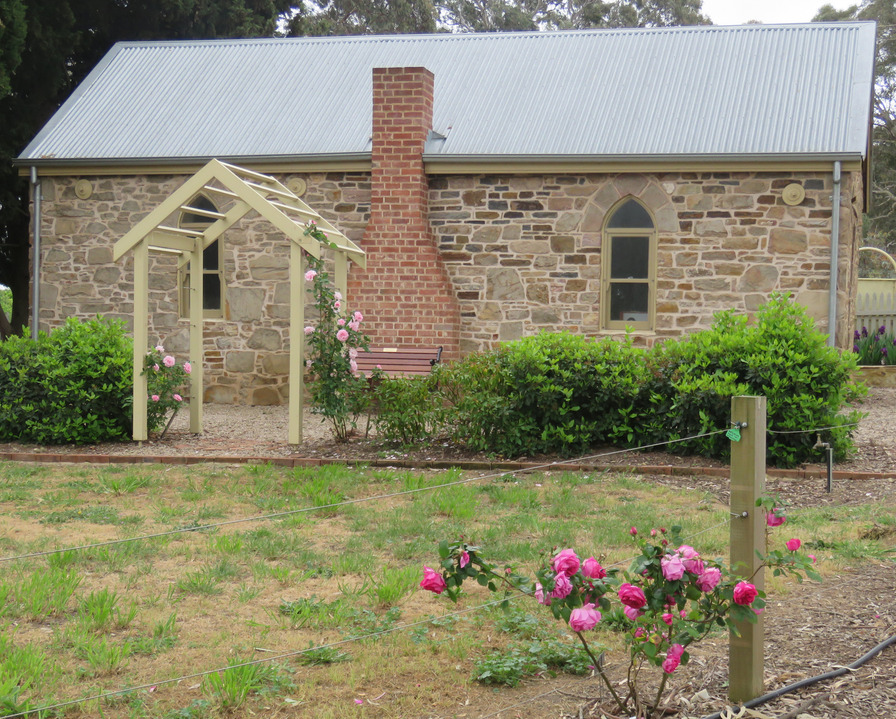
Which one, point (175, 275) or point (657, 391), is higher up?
point (175, 275)

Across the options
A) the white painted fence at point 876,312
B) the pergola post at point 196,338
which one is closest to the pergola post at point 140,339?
the pergola post at point 196,338

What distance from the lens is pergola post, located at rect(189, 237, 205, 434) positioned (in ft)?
35.3

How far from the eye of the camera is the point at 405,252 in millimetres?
12789

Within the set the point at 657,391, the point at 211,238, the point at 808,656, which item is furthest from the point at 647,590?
the point at 211,238

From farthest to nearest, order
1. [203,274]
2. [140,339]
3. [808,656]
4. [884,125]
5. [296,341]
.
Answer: [884,125] < [203,274] < [140,339] < [296,341] < [808,656]

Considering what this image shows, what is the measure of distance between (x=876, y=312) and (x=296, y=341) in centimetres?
1200

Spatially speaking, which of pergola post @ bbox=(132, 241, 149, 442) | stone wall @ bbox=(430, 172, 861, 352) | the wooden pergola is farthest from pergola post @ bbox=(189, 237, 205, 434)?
stone wall @ bbox=(430, 172, 861, 352)

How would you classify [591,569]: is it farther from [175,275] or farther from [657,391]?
[175,275]

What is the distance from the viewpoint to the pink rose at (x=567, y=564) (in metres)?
3.16

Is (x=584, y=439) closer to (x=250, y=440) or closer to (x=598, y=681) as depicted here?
(x=250, y=440)

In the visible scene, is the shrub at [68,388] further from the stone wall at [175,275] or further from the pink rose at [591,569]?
the pink rose at [591,569]

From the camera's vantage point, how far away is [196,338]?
35.9 ft

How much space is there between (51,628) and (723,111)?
11.0 meters

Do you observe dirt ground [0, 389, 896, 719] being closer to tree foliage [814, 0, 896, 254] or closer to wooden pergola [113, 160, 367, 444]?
wooden pergola [113, 160, 367, 444]
